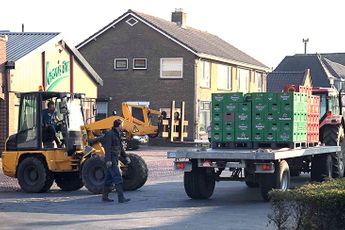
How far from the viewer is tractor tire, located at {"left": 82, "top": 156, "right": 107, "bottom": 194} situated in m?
17.7

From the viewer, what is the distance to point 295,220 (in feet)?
31.3

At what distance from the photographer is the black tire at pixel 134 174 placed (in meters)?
18.7

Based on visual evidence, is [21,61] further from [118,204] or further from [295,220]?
[295,220]

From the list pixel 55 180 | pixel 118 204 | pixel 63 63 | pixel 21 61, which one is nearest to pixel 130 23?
pixel 63 63

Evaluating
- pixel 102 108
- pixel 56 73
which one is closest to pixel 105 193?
pixel 56 73

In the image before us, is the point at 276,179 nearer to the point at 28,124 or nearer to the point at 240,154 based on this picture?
the point at 240,154

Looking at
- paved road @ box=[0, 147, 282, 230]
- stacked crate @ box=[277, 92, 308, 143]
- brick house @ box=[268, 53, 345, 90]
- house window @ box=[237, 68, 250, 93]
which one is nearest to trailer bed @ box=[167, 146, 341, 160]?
stacked crate @ box=[277, 92, 308, 143]

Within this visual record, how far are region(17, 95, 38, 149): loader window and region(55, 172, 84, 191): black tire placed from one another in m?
1.09

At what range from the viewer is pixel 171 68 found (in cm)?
4716

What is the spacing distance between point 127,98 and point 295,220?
126 feet

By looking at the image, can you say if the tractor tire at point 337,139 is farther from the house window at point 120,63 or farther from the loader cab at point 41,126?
the house window at point 120,63

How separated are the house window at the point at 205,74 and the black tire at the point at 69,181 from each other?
2852cm

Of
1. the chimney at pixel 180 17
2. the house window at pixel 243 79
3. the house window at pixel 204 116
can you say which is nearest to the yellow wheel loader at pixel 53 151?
the house window at pixel 204 116

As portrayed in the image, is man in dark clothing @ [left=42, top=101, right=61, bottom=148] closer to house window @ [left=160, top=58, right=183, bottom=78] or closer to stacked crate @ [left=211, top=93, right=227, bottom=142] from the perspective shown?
stacked crate @ [left=211, top=93, right=227, bottom=142]
